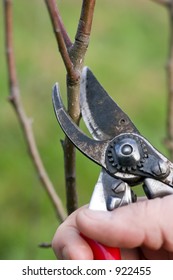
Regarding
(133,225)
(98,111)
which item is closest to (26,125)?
(98,111)


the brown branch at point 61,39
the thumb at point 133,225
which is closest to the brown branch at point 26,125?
the brown branch at point 61,39

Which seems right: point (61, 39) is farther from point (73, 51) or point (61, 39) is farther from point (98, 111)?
point (98, 111)

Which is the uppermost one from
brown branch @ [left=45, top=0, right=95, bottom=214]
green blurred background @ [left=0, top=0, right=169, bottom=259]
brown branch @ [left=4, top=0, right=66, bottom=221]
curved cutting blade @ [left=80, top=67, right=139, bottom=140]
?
brown branch @ [left=45, top=0, right=95, bottom=214]

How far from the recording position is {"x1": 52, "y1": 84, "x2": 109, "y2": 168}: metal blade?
1.58 meters

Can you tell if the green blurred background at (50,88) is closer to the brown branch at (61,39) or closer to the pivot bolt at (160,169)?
the brown branch at (61,39)

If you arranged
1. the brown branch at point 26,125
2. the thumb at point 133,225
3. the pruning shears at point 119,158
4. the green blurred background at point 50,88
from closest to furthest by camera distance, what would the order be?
the thumb at point 133,225 < the pruning shears at point 119,158 < the brown branch at point 26,125 < the green blurred background at point 50,88

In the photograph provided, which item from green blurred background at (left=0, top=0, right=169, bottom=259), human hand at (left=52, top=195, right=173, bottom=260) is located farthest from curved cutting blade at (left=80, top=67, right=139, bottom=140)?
green blurred background at (left=0, top=0, right=169, bottom=259)

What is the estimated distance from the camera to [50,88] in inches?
176

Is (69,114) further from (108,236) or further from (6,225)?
(6,225)

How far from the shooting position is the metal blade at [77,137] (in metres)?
1.58

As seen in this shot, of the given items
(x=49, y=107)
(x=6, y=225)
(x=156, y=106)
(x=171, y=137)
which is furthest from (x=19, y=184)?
(x=171, y=137)

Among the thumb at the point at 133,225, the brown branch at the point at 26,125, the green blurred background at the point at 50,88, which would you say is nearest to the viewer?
the thumb at the point at 133,225

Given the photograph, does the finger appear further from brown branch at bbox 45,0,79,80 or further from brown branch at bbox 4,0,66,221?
brown branch at bbox 4,0,66,221

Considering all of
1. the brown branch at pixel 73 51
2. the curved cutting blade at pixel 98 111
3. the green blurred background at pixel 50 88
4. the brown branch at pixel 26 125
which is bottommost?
the green blurred background at pixel 50 88
